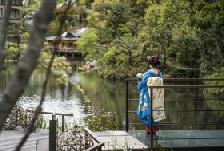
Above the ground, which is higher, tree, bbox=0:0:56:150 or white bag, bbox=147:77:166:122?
tree, bbox=0:0:56:150

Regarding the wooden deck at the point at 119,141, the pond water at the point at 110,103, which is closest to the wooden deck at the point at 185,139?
the wooden deck at the point at 119,141

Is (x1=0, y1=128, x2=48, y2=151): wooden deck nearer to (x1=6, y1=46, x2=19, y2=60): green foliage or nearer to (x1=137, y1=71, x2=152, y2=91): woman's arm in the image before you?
(x1=137, y1=71, x2=152, y2=91): woman's arm

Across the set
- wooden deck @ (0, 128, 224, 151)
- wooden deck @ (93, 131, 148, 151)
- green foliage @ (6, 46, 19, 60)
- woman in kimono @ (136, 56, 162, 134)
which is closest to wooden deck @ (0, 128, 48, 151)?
wooden deck @ (0, 128, 224, 151)

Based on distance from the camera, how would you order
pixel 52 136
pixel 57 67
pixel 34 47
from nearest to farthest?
pixel 34 47, pixel 57 67, pixel 52 136

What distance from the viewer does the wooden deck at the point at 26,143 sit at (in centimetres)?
876

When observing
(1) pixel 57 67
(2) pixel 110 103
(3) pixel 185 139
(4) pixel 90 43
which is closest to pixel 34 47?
(1) pixel 57 67

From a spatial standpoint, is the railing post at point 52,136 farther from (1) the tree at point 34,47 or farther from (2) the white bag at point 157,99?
(1) the tree at point 34,47

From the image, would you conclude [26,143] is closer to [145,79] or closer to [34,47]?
[145,79]

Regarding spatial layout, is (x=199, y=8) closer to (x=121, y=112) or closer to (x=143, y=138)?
(x=143, y=138)

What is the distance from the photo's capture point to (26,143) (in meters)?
9.10

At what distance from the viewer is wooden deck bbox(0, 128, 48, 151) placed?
876 centimetres

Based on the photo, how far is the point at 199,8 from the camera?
1365 cm

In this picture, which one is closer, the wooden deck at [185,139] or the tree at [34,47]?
the tree at [34,47]

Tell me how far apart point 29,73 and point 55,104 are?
2232 centimetres
